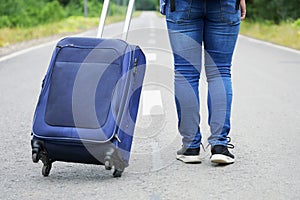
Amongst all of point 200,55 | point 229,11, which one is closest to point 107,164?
point 200,55

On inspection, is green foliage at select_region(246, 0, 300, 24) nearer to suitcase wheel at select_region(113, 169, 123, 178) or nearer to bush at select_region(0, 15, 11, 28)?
bush at select_region(0, 15, 11, 28)

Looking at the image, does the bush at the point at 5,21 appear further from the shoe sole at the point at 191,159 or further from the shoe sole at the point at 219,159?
the shoe sole at the point at 219,159

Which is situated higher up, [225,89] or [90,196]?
[225,89]

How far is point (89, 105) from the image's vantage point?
364cm

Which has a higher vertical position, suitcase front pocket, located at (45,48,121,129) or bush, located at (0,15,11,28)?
suitcase front pocket, located at (45,48,121,129)

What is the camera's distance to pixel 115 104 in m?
3.61

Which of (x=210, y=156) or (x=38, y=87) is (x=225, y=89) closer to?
(x=210, y=156)

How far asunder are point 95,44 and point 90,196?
0.89 metres

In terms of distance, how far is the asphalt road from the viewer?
354cm

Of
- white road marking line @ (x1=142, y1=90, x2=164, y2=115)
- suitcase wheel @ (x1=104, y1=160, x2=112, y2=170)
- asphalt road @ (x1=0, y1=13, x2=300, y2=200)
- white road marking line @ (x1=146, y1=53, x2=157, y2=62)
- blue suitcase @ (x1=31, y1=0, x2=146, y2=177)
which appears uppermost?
blue suitcase @ (x1=31, y1=0, x2=146, y2=177)

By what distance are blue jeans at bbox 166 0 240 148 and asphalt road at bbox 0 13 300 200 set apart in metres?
0.27

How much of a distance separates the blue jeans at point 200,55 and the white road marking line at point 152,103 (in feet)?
6.74

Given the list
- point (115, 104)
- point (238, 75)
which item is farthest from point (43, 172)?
point (238, 75)

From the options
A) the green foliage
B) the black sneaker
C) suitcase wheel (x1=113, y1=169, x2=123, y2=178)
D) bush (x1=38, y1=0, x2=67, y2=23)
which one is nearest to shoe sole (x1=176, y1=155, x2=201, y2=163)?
the black sneaker
